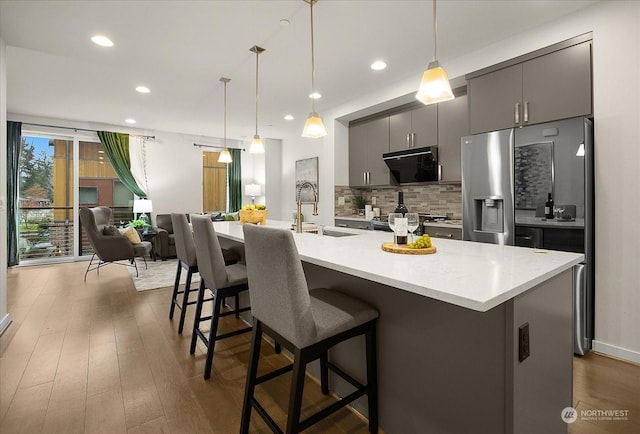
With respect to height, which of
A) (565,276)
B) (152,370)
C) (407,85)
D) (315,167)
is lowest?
(152,370)

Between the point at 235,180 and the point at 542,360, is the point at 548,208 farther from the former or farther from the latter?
the point at 235,180

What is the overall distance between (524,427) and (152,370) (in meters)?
2.13

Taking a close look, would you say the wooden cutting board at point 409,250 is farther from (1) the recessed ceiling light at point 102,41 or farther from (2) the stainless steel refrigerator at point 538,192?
(1) the recessed ceiling light at point 102,41

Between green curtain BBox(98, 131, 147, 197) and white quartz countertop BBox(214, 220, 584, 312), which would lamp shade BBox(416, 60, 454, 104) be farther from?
green curtain BBox(98, 131, 147, 197)

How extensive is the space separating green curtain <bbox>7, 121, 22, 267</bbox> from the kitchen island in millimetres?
6043

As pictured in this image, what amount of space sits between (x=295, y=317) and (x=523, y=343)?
2.62 feet

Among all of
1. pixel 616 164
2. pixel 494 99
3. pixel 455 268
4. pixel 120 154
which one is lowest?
pixel 455 268

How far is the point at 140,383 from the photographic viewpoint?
1.99 m

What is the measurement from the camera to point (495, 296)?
2.79 feet

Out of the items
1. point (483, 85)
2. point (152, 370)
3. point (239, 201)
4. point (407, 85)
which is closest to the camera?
point (152, 370)

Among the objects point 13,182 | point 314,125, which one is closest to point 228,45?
point 314,125

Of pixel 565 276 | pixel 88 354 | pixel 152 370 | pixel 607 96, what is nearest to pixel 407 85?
pixel 607 96

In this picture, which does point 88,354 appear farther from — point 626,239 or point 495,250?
point 626,239

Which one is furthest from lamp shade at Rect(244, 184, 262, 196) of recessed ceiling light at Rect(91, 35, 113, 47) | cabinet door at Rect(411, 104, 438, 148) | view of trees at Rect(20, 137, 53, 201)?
recessed ceiling light at Rect(91, 35, 113, 47)
